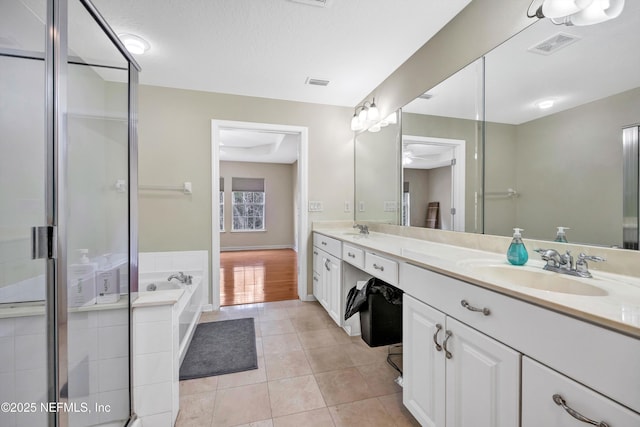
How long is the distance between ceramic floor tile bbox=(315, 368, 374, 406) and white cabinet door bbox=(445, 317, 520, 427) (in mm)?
627

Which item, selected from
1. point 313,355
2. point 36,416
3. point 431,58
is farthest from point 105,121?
point 431,58

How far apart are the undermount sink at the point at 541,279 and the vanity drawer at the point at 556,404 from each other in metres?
0.27

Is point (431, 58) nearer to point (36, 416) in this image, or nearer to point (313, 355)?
point (313, 355)

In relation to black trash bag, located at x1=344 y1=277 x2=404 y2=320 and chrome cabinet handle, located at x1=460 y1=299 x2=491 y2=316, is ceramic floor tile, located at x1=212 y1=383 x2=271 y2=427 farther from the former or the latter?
chrome cabinet handle, located at x1=460 y1=299 x2=491 y2=316

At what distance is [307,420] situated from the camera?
1.34 metres

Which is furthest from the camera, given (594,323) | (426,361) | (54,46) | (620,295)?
(426,361)

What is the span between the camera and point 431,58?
1.96 meters

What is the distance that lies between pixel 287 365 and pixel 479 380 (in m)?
1.30

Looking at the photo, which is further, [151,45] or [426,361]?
[151,45]

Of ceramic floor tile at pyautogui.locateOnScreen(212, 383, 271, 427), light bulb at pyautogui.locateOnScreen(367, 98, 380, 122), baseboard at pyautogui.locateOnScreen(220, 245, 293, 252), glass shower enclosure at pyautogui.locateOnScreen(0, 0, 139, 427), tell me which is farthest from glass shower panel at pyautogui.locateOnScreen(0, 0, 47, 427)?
baseboard at pyautogui.locateOnScreen(220, 245, 293, 252)

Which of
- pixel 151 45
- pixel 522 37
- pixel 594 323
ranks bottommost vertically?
pixel 594 323

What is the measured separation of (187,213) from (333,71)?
204 cm

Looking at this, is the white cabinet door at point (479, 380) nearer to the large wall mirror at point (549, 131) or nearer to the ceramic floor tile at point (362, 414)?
the ceramic floor tile at point (362, 414)

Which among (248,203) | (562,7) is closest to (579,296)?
(562,7)
